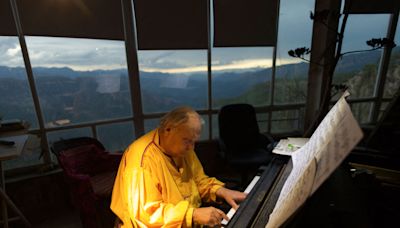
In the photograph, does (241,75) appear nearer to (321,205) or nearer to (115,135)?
(115,135)

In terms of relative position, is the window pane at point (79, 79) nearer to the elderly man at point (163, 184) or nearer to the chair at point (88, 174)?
the chair at point (88, 174)

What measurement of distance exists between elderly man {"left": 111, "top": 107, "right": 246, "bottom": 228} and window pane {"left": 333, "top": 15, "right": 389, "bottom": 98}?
310 centimetres

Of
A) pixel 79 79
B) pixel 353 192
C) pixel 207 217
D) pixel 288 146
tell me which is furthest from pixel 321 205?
pixel 79 79

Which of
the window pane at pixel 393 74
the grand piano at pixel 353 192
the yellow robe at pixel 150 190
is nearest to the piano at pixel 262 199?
the grand piano at pixel 353 192

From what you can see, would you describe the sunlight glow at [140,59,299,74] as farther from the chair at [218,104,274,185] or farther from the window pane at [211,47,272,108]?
the chair at [218,104,274,185]

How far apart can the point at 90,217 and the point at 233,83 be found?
243 cm

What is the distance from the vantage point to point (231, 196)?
3.83 ft

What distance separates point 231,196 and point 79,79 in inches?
89.1

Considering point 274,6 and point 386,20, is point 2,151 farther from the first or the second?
point 386,20

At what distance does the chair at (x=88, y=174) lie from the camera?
66.4 inches

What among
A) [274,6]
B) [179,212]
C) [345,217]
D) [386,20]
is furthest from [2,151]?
[386,20]

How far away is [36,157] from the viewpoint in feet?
8.09

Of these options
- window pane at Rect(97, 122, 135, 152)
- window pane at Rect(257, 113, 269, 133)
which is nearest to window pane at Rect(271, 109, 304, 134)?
window pane at Rect(257, 113, 269, 133)

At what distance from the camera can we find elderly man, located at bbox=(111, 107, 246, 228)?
0.87 meters
